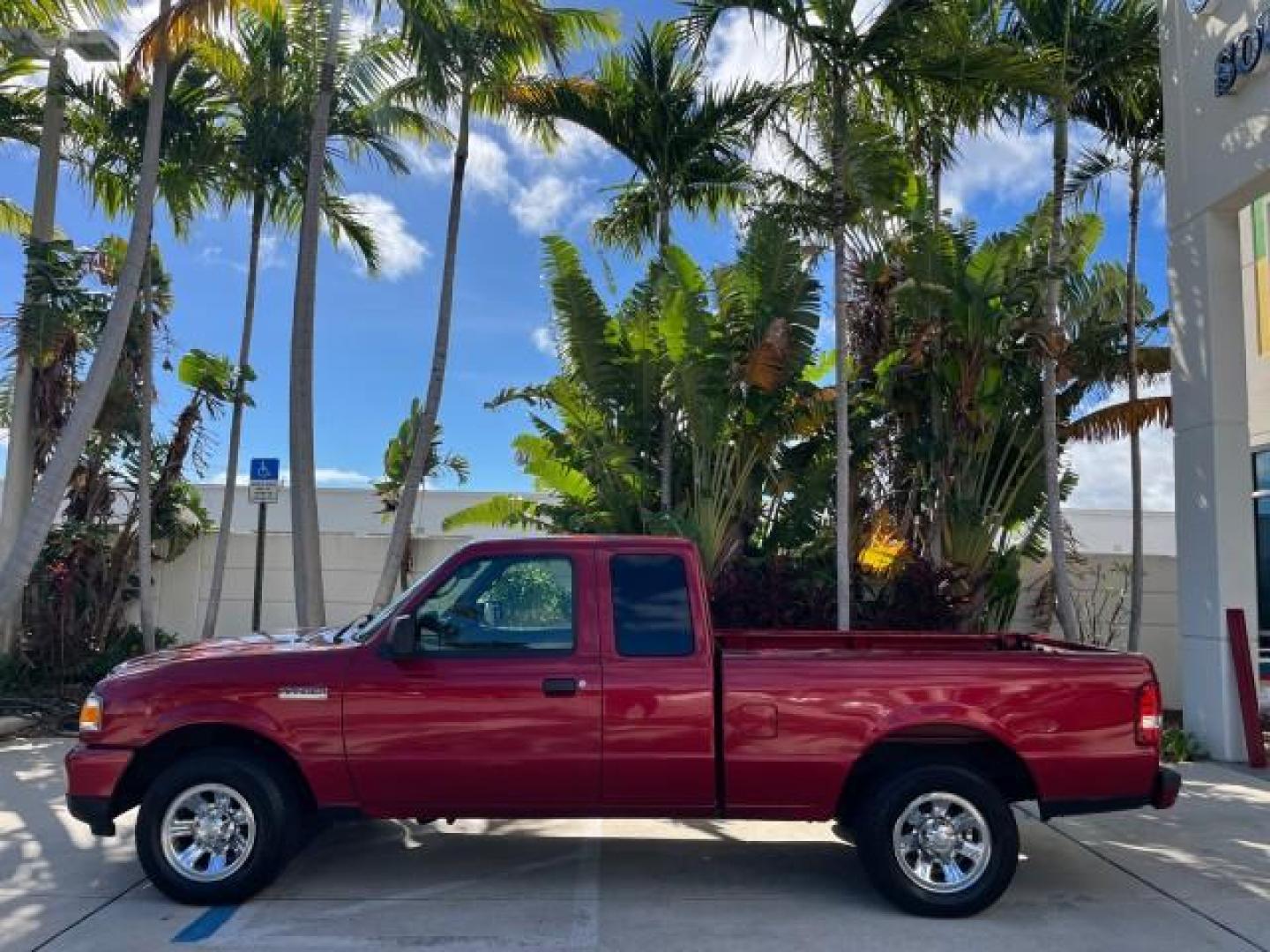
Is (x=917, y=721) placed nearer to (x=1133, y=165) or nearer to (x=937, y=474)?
(x=937, y=474)

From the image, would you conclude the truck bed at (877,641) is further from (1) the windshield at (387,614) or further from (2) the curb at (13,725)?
(2) the curb at (13,725)

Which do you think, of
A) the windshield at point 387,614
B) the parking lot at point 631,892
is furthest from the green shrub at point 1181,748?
the windshield at point 387,614

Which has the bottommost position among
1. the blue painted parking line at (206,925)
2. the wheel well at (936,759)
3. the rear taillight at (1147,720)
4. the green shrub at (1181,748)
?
the blue painted parking line at (206,925)

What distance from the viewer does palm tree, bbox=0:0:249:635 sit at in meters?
10.4

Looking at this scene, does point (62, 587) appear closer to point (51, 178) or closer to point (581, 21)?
point (51, 178)

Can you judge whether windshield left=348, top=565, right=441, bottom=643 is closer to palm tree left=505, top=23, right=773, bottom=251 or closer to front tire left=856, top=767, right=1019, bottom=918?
front tire left=856, top=767, right=1019, bottom=918

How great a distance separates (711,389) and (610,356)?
1425mm

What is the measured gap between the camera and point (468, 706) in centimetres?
546

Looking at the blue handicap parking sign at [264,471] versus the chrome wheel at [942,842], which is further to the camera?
the blue handicap parking sign at [264,471]

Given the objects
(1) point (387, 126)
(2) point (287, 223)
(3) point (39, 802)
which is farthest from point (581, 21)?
(3) point (39, 802)

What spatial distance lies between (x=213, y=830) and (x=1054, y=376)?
963cm

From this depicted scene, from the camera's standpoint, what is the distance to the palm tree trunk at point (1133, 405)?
12281 millimetres

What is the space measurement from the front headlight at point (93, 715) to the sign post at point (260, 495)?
6.80 metres

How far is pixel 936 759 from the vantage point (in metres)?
5.64
